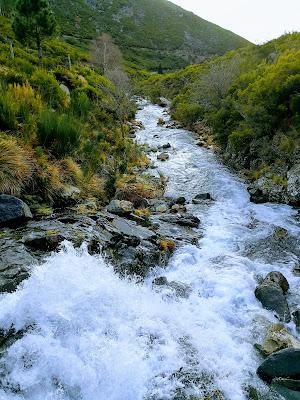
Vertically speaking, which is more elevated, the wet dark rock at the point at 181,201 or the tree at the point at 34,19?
the tree at the point at 34,19

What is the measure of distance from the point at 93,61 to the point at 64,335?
43.5m

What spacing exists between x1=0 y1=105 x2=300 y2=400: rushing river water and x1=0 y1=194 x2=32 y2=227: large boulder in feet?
3.97

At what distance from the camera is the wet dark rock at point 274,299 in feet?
17.7

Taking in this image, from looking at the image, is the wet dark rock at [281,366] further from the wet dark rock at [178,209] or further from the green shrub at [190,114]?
the green shrub at [190,114]

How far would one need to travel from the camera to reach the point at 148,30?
97.8 metres

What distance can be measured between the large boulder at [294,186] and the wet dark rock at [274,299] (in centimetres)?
491

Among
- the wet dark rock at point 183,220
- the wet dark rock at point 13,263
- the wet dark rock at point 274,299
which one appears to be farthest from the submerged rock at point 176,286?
the wet dark rock at point 183,220

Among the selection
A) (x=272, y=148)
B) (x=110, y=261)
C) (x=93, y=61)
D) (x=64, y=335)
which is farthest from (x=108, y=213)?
(x=93, y=61)

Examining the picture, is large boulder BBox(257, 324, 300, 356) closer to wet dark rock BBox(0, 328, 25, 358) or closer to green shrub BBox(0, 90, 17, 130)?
wet dark rock BBox(0, 328, 25, 358)

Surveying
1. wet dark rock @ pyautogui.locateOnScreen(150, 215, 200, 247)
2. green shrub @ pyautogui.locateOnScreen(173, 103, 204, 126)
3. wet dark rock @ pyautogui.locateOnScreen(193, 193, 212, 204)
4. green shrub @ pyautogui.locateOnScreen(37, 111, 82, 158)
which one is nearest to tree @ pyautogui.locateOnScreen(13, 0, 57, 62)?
green shrub @ pyautogui.locateOnScreen(173, 103, 204, 126)

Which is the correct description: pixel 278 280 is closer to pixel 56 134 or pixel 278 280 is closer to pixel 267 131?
pixel 56 134

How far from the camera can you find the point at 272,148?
12.1m

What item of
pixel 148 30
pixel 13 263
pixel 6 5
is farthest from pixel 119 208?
pixel 148 30

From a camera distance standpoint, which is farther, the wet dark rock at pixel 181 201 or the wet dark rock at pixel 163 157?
the wet dark rock at pixel 163 157
